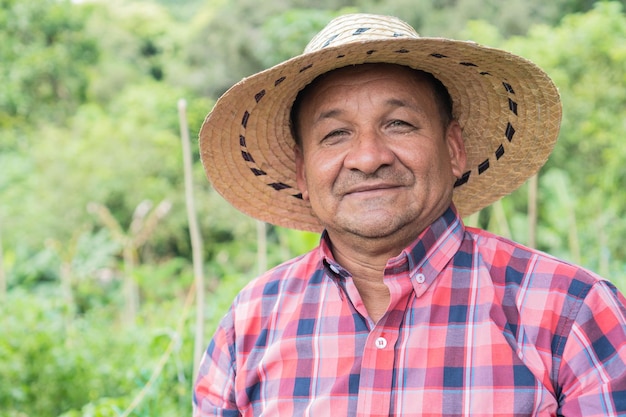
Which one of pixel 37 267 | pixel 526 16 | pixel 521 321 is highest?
pixel 526 16

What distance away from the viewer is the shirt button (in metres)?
1.26

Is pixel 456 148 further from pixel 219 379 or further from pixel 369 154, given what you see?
pixel 219 379

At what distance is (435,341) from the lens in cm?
125

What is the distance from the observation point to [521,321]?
4.01 ft

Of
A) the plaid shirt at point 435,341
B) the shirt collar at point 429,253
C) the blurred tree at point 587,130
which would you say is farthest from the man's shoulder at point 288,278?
the blurred tree at point 587,130

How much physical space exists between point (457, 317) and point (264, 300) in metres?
0.42

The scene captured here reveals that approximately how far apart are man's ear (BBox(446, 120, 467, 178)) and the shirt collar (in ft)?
0.49

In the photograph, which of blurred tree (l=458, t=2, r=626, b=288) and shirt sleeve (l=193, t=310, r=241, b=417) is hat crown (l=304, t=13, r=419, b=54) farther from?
blurred tree (l=458, t=2, r=626, b=288)

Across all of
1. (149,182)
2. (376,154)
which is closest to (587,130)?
(376,154)

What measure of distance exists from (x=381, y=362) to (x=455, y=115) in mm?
643

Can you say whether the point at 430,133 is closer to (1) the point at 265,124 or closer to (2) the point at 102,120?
(1) the point at 265,124

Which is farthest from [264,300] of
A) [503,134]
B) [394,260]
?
[503,134]

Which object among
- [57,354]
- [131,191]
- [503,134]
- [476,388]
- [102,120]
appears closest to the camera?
[476,388]

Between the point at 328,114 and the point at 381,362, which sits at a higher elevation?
the point at 328,114
